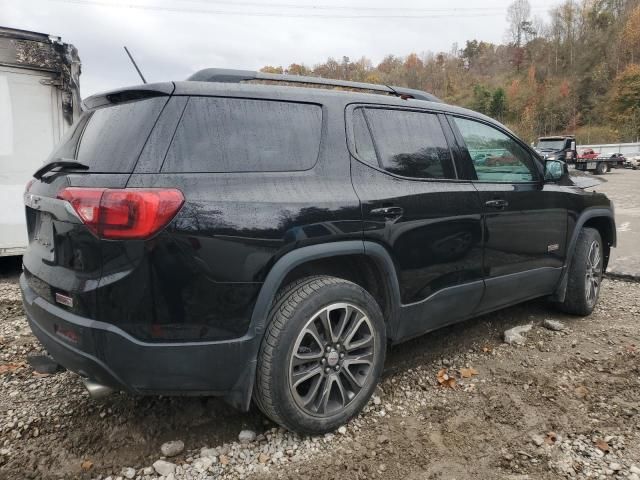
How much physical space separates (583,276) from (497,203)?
1497 mm

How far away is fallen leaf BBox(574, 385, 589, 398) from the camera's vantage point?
293cm

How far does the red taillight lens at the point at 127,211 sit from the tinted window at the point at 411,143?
131 cm

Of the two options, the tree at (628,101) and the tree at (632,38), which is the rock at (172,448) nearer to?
the tree at (628,101)

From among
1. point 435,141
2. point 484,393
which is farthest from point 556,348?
point 435,141

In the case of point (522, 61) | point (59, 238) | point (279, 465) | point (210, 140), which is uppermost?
point (522, 61)

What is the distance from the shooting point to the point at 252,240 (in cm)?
→ 209

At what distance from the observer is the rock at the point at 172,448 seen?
7.70 ft

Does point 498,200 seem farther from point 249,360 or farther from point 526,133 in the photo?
point 526,133

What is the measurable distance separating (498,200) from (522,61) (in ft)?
321

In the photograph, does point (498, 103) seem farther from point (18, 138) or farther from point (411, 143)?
point (411, 143)

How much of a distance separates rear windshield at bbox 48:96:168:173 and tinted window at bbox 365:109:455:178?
1251mm

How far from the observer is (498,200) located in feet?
10.8

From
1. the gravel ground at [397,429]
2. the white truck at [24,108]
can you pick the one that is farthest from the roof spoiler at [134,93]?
the white truck at [24,108]

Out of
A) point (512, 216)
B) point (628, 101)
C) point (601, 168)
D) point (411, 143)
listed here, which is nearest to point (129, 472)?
point (411, 143)
